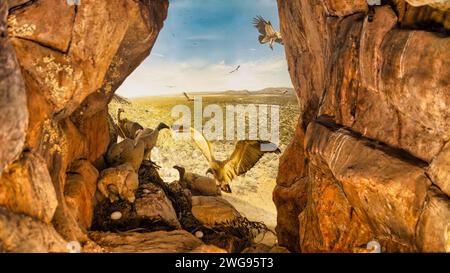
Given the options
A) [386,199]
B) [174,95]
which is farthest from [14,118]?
[174,95]

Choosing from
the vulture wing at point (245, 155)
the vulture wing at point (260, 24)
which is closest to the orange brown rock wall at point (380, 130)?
the vulture wing at point (245, 155)

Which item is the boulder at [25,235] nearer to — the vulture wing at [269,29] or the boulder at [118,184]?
the boulder at [118,184]

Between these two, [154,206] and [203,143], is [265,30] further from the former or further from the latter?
[154,206]

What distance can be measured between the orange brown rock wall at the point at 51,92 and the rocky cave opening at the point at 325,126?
0.06 feet

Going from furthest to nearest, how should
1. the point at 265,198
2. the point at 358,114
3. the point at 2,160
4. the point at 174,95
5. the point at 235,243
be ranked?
the point at 174,95 → the point at 265,198 → the point at 235,243 → the point at 358,114 → the point at 2,160

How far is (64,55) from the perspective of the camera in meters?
4.62

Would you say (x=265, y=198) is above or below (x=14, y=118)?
below

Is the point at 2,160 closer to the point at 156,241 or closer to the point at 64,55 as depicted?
the point at 64,55

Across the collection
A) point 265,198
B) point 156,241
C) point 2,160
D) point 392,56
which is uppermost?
point 392,56

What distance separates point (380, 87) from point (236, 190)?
13.4 metres

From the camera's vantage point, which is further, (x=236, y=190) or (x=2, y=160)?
(x=236, y=190)

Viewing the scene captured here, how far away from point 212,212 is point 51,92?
5.75 m

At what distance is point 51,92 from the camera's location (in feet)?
14.6
